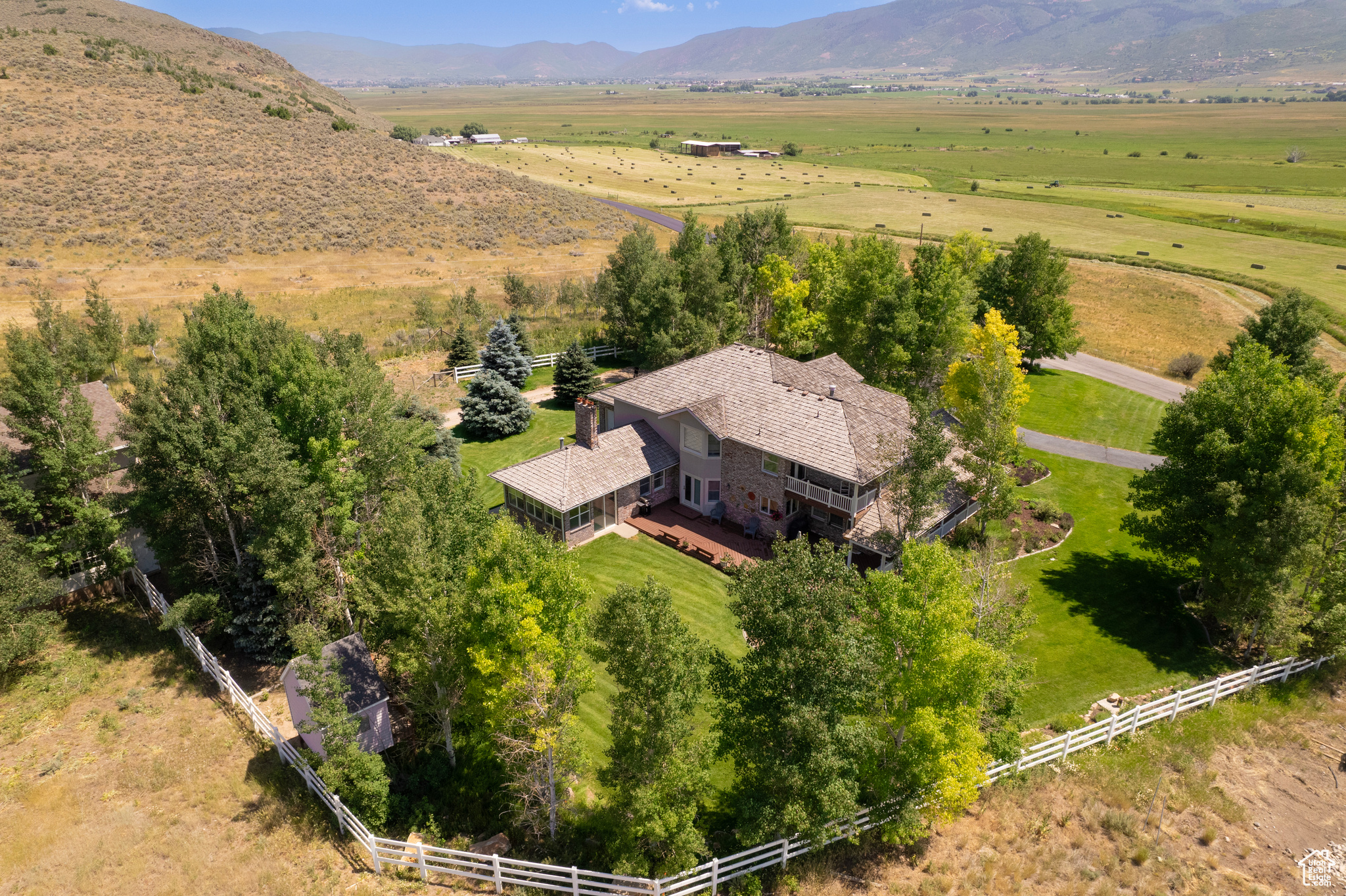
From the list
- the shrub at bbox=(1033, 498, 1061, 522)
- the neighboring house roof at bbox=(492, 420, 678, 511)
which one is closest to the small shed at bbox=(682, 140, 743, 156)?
the neighboring house roof at bbox=(492, 420, 678, 511)

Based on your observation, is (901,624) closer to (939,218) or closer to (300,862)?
(300,862)

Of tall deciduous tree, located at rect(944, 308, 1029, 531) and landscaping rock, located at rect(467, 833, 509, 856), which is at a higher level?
tall deciduous tree, located at rect(944, 308, 1029, 531)

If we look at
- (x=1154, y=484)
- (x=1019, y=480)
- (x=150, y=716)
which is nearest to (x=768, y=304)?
(x=1019, y=480)

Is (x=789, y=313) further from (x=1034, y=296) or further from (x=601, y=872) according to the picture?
(x=601, y=872)

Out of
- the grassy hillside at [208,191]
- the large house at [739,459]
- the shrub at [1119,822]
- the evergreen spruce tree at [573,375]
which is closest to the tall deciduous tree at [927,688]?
the shrub at [1119,822]

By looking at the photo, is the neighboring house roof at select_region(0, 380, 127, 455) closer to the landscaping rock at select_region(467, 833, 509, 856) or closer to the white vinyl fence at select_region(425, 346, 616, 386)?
the white vinyl fence at select_region(425, 346, 616, 386)

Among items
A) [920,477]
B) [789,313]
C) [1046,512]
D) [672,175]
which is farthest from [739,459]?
[672,175]
